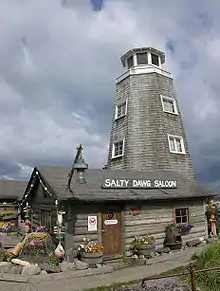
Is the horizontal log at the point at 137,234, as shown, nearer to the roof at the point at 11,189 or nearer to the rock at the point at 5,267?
the rock at the point at 5,267

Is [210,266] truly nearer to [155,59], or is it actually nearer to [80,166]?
[80,166]

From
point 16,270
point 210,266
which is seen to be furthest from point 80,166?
point 210,266

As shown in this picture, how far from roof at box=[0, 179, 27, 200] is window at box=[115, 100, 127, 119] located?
9726mm

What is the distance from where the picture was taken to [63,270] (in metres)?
9.07

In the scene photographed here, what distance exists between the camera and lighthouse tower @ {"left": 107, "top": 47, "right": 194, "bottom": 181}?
2094 centimetres

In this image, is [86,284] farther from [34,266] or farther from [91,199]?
[91,199]

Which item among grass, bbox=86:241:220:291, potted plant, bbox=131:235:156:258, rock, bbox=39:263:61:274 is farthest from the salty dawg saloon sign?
grass, bbox=86:241:220:291

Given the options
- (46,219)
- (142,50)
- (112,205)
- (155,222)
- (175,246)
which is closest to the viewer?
(112,205)

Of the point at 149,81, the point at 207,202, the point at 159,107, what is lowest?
the point at 207,202

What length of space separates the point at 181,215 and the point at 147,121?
9.46 meters

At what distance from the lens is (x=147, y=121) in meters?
21.7

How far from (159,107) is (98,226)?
13.3 m

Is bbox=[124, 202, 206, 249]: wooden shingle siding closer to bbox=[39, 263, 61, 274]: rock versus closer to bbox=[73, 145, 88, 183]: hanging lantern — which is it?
bbox=[73, 145, 88, 183]: hanging lantern

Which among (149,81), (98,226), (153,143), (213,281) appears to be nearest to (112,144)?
(153,143)
